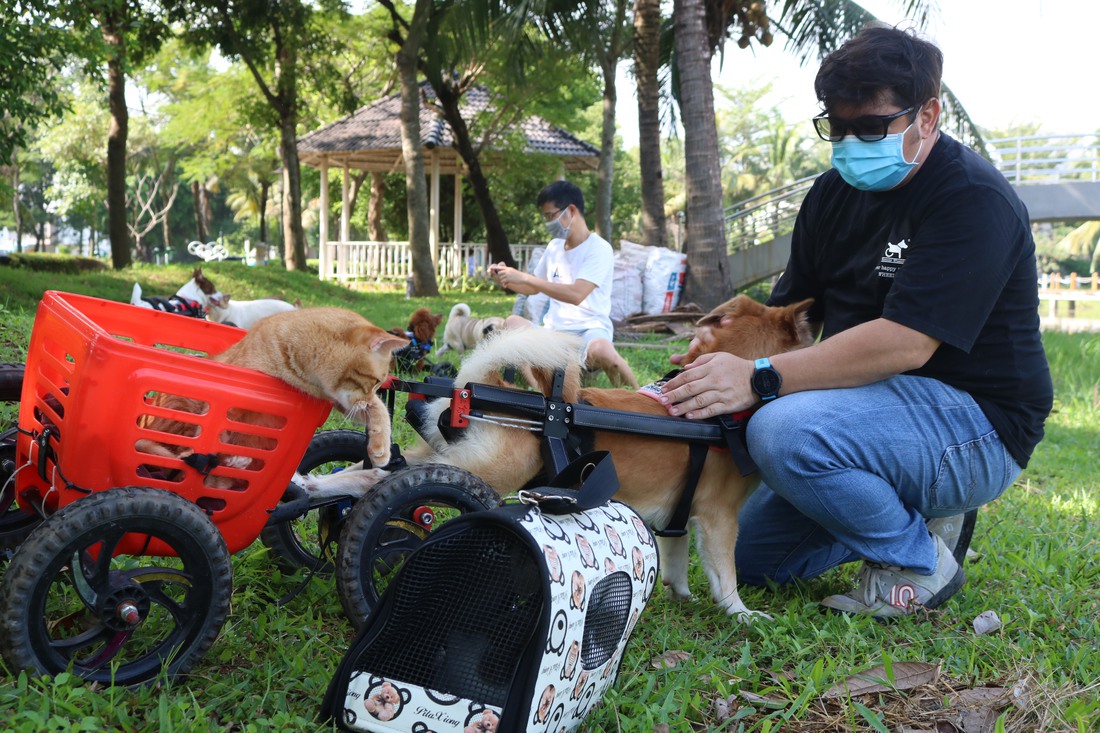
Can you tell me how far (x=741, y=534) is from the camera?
Answer: 3285 millimetres

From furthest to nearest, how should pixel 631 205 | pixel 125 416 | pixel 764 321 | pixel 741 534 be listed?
pixel 631 205, pixel 741 534, pixel 764 321, pixel 125 416

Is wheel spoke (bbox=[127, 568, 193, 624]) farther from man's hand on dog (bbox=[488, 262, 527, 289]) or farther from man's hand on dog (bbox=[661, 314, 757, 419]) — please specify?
man's hand on dog (bbox=[488, 262, 527, 289])

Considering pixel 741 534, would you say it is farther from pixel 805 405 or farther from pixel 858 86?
pixel 858 86

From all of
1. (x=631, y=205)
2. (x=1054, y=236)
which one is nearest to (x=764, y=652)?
→ (x=631, y=205)

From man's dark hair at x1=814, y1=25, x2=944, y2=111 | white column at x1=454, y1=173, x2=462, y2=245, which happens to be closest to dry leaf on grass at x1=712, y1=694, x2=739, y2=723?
man's dark hair at x1=814, y1=25, x2=944, y2=111

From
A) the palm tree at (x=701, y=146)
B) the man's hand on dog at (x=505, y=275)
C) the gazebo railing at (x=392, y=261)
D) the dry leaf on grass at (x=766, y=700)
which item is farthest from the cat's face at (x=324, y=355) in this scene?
the gazebo railing at (x=392, y=261)

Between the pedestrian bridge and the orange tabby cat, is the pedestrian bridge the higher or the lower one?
the higher one

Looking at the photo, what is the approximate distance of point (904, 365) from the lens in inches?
101

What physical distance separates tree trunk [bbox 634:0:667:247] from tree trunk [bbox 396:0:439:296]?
416 centimetres

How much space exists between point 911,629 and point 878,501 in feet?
1.58

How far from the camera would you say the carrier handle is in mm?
1867

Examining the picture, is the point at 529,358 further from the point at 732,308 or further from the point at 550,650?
the point at 550,650

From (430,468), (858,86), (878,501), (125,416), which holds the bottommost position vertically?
(878,501)

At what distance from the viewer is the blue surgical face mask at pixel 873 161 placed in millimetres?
2621
